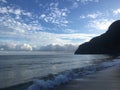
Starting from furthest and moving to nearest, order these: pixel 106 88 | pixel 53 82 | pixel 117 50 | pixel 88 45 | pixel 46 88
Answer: pixel 88 45 < pixel 117 50 < pixel 53 82 < pixel 46 88 < pixel 106 88

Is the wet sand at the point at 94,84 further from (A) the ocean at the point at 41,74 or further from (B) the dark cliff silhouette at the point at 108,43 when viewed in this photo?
(B) the dark cliff silhouette at the point at 108,43

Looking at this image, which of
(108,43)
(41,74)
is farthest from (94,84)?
(108,43)

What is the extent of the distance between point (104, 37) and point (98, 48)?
10992 mm

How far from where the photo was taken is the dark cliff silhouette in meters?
150

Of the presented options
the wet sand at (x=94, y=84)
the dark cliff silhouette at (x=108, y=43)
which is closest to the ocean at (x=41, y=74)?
the wet sand at (x=94, y=84)

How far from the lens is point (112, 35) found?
154 m

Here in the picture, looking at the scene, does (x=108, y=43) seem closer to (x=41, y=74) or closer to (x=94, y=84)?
(x=41, y=74)

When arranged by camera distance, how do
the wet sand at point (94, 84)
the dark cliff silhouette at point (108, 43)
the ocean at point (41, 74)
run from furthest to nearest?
the dark cliff silhouette at point (108, 43) < the ocean at point (41, 74) < the wet sand at point (94, 84)

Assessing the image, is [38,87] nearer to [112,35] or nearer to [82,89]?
[82,89]

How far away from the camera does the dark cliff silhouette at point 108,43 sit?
149750 mm

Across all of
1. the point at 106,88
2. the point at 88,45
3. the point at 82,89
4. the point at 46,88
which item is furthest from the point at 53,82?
the point at 88,45

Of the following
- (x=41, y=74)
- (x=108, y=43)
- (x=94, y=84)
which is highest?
(x=108, y=43)

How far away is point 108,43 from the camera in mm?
155000

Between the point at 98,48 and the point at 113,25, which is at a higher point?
the point at 113,25
